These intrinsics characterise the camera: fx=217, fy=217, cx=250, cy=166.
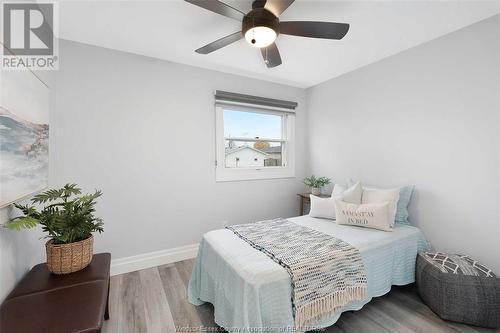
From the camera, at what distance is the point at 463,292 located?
1662mm

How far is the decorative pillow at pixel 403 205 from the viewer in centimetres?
235

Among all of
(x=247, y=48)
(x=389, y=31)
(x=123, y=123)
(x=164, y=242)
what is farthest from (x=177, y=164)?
(x=389, y=31)

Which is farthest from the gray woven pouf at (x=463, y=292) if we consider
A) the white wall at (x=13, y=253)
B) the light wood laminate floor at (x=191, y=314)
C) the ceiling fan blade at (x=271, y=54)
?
the white wall at (x=13, y=253)

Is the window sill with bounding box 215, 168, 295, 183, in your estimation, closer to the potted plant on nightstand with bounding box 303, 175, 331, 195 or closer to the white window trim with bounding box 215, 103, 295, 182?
the white window trim with bounding box 215, 103, 295, 182

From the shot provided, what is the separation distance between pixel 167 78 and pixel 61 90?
105 cm

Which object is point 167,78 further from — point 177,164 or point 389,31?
point 389,31

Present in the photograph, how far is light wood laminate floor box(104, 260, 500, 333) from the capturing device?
64.9 inches

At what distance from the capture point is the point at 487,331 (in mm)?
1615

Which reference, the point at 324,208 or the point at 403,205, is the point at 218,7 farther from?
the point at 403,205

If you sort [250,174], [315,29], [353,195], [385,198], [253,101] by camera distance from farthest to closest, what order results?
1. [250,174]
2. [253,101]
3. [353,195]
4. [385,198]
5. [315,29]

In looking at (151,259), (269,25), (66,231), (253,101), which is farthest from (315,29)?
(151,259)

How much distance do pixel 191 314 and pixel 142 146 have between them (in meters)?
1.81

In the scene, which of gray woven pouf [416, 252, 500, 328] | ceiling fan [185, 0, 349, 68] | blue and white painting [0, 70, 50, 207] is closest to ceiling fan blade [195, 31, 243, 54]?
ceiling fan [185, 0, 349, 68]

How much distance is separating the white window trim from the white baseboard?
1.00 meters
